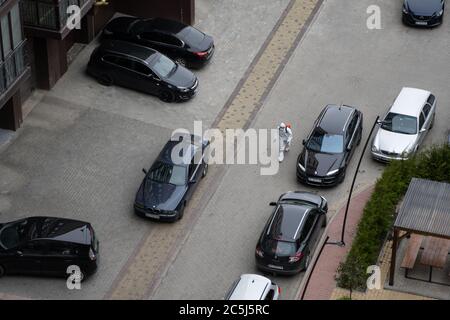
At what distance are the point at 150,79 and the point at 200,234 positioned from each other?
7506 millimetres

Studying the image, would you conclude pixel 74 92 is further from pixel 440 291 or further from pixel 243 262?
pixel 440 291

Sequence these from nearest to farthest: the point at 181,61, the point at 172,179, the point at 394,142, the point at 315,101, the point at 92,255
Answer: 1. the point at 92,255
2. the point at 172,179
3. the point at 394,142
4. the point at 315,101
5. the point at 181,61

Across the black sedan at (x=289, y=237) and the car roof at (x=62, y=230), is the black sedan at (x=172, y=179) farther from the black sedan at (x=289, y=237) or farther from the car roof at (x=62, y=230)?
the black sedan at (x=289, y=237)

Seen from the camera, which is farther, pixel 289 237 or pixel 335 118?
pixel 335 118

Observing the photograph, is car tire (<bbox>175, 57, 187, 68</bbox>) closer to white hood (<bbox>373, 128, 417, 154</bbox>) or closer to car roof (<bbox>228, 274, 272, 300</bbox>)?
white hood (<bbox>373, 128, 417, 154</bbox>)

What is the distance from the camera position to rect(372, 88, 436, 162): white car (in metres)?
43.7

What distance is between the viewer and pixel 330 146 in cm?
4316

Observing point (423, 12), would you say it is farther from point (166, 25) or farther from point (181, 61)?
point (166, 25)

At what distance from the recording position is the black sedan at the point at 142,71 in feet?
151

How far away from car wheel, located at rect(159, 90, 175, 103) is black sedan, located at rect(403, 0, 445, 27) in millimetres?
10429

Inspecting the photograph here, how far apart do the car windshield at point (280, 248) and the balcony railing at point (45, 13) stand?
10.7m

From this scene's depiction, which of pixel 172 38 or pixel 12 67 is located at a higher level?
pixel 12 67

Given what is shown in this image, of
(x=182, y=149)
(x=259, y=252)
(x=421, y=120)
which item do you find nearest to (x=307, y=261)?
(x=259, y=252)

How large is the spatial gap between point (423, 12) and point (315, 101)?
6.61 meters
